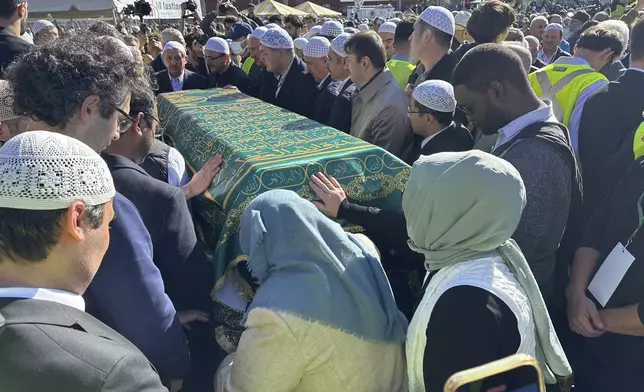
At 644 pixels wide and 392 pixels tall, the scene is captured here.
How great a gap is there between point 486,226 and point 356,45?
2222mm

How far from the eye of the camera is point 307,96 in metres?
4.39

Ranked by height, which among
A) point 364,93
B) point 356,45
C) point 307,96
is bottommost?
point 307,96

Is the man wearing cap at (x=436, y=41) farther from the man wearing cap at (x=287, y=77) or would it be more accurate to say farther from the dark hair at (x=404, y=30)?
the dark hair at (x=404, y=30)

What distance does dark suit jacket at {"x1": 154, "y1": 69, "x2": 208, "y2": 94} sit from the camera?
5.35m

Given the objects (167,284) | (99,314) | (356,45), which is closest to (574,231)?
(356,45)

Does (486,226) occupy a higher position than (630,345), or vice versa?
(486,226)

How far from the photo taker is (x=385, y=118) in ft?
10.1

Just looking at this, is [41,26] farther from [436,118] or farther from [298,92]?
[436,118]

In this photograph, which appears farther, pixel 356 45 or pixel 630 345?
pixel 356 45

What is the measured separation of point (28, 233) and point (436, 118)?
2.17m

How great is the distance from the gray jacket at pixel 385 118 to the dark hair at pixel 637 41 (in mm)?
1324

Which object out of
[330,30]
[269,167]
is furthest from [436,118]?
[330,30]

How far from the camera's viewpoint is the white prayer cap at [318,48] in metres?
4.36

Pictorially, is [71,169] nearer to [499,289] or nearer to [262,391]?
[262,391]
